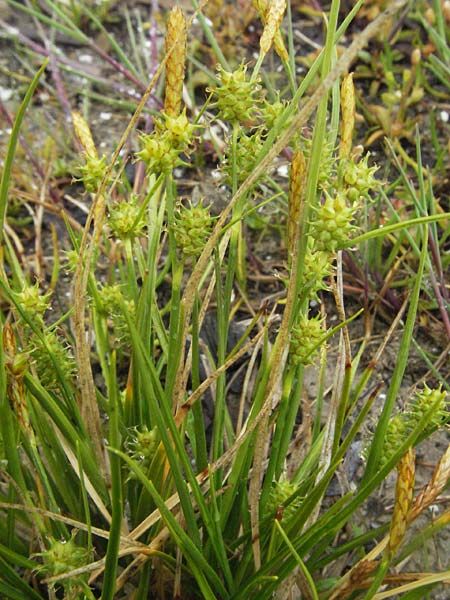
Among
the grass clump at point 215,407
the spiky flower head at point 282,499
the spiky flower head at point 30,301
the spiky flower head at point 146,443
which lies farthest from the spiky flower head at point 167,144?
the spiky flower head at point 282,499

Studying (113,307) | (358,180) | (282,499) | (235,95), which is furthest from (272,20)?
(282,499)

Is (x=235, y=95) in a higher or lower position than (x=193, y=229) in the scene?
higher

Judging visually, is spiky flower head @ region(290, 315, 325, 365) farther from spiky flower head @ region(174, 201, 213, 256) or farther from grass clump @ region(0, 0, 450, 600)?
spiky flower head @ region(174, 201, 213, 256)

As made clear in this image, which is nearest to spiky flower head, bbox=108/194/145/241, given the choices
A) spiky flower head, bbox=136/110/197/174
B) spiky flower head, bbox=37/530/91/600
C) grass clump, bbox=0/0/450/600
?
grass clump, bbox=0/0/450/600

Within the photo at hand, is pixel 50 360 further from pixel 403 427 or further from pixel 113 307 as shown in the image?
pixel 403 427

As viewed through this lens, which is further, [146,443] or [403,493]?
[146,443]

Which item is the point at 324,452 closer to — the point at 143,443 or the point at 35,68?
the point at 143,443

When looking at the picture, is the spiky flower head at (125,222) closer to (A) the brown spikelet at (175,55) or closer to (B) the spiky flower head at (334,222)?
(A) the brown spikelet at (175,55)
